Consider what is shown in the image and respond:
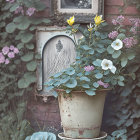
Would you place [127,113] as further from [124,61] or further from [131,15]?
[131,15]

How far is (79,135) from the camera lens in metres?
2.68

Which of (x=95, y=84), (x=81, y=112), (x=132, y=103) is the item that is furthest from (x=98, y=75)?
(x=132, y=103)

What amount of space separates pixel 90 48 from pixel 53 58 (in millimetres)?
626

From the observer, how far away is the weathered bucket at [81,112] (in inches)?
104

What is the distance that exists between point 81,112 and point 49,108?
2.52ft

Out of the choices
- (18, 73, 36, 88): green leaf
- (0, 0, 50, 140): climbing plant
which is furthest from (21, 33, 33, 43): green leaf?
(18, 73, 36, 88): green leaf

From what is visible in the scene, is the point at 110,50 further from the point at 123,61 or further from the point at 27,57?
the point at 27,57

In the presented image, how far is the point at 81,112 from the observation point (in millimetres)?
2656

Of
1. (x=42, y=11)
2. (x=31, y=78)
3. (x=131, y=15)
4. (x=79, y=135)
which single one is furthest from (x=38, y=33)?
(x=79, y=135)

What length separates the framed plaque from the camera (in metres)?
3.25

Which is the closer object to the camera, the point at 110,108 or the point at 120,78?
the point at 120,78

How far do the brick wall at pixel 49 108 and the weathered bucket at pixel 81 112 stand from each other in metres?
0.62

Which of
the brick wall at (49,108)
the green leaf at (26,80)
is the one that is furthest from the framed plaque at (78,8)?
the green leaf at (26,80)

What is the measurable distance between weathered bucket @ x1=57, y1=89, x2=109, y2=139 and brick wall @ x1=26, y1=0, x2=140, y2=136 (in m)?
0.62
